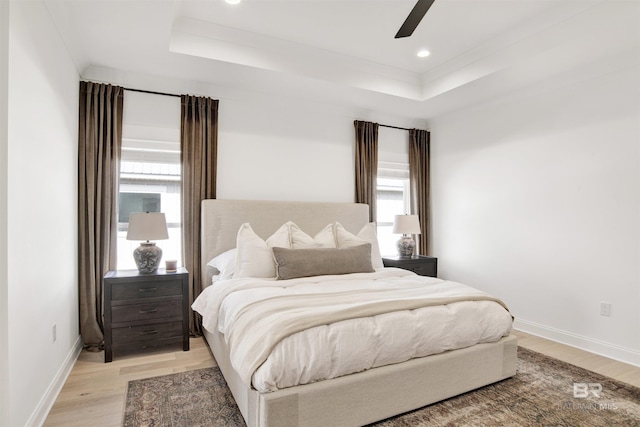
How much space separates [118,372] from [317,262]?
5.85ft

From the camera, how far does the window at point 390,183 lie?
4879mm

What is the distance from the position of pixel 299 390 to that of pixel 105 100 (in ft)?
10.4

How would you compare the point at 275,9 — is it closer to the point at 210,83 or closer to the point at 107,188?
the point at 210,83

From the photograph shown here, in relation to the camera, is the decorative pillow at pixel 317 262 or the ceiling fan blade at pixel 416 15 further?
the decorative pillow at pixel 317 262

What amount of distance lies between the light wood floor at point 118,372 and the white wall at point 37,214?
0.11m

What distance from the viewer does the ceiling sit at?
266 centimetres

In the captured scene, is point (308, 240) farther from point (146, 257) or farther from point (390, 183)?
point (390, 183)

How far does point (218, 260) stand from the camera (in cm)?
343

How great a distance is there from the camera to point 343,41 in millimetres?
3455

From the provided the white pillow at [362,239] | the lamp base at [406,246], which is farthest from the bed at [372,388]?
the lamp base at [406,246]

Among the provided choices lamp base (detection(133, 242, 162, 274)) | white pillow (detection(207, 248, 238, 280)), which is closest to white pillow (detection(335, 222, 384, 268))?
white pillow (detection(207, 248, 238, 280))

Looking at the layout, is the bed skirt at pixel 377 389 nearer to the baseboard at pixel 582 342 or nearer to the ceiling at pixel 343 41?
the baseboard at pixel 582 342

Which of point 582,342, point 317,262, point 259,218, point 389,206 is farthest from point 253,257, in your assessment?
point 582,342

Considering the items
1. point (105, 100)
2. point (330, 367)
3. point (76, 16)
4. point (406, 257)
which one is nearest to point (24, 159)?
point (76, 16)
